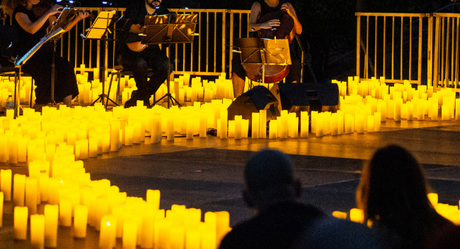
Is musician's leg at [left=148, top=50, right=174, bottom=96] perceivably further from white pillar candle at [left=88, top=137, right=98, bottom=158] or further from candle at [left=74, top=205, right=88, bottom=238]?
candle at [left=74, top=205, right=88, bottom=238]

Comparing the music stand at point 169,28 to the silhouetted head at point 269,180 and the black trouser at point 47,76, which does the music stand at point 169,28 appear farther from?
the silhouetted head at point 269,180

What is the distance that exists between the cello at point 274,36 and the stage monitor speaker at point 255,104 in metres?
1.21

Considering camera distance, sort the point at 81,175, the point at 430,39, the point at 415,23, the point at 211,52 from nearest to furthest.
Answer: the point at 81,175, the point at 430,39, the point at 211,52, the point at 415,23

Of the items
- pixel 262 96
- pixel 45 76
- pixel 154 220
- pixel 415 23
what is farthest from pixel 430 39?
pixel 154 220

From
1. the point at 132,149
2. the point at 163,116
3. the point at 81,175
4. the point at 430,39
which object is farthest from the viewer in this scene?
the point at 430,39

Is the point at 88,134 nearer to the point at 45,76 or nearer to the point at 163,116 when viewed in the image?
the point at 163,116

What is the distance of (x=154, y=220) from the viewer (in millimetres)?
4766

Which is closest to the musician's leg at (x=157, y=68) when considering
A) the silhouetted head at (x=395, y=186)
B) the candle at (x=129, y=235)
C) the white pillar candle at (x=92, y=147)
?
the white pillar candle at (x=92, y=147)

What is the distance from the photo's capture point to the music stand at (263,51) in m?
10.2

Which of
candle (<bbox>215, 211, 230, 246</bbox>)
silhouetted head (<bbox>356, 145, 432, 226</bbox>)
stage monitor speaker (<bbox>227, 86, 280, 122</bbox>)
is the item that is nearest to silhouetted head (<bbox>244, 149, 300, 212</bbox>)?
silhouetted head (<bbox>356, 145, 432, 226</bbox>)

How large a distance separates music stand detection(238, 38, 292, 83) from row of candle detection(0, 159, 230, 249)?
4.82m

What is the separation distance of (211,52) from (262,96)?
12.8 m

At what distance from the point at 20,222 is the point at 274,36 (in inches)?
254

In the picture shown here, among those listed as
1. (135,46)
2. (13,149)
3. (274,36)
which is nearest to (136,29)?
(135,46)
